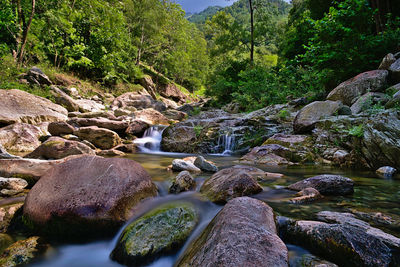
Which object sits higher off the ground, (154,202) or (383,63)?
(383,63)

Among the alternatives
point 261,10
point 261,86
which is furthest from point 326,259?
point 261,10

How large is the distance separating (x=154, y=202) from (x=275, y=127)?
6.60 metres

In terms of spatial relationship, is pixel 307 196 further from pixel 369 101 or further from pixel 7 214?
pixel 369 101

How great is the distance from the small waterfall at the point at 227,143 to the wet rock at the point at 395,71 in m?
5.47

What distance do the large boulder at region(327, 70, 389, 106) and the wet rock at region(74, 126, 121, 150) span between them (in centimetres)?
852

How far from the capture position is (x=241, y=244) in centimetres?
141

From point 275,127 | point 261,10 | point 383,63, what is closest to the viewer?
point 383,63

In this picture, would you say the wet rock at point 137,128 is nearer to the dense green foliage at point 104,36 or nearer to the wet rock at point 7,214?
the dense green foliage at point 104,36

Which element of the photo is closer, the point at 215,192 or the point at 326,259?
the point at 326,259

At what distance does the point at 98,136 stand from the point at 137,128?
2.47m

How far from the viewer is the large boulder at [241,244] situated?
1.31 metres

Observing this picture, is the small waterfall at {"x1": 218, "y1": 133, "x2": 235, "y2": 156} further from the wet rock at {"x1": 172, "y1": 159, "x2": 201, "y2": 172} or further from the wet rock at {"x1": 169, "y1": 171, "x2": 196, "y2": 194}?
the wet rock at {"x1": 169, "y1": 171, "x2": 196, "y2": 194}

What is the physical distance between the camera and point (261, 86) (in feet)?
46.2

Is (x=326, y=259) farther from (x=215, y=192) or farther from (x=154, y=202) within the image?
(x=154, y=202)
